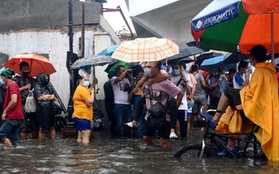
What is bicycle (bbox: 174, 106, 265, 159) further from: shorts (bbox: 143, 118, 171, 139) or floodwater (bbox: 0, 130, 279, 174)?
shorts (bbox: 143, 118, 171, 139)

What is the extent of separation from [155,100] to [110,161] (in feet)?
5.23

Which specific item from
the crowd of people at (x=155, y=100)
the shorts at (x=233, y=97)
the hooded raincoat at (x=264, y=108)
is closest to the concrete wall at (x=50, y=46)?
the crowd of people at (x=155, y=100)

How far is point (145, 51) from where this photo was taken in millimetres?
10953

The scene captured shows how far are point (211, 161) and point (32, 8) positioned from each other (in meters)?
10.9

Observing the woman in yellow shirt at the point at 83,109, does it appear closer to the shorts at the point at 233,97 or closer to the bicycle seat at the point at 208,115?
the bicycle seat at the point at 208,115

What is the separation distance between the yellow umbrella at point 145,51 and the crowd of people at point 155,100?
15.7 inches

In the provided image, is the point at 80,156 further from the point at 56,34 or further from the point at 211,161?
the point at 56,34

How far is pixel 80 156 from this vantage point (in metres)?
9.87

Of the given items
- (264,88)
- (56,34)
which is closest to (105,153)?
(264,88)

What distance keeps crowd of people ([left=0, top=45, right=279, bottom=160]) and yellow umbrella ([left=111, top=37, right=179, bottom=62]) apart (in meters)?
0.40

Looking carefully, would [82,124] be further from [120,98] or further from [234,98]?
[234,98]

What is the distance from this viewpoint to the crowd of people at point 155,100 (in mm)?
8383

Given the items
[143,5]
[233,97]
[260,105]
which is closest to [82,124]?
[233,97]

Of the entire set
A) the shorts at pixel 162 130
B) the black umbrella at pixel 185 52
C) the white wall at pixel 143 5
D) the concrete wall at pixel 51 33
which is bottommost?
the shorts at pixel 162 130
